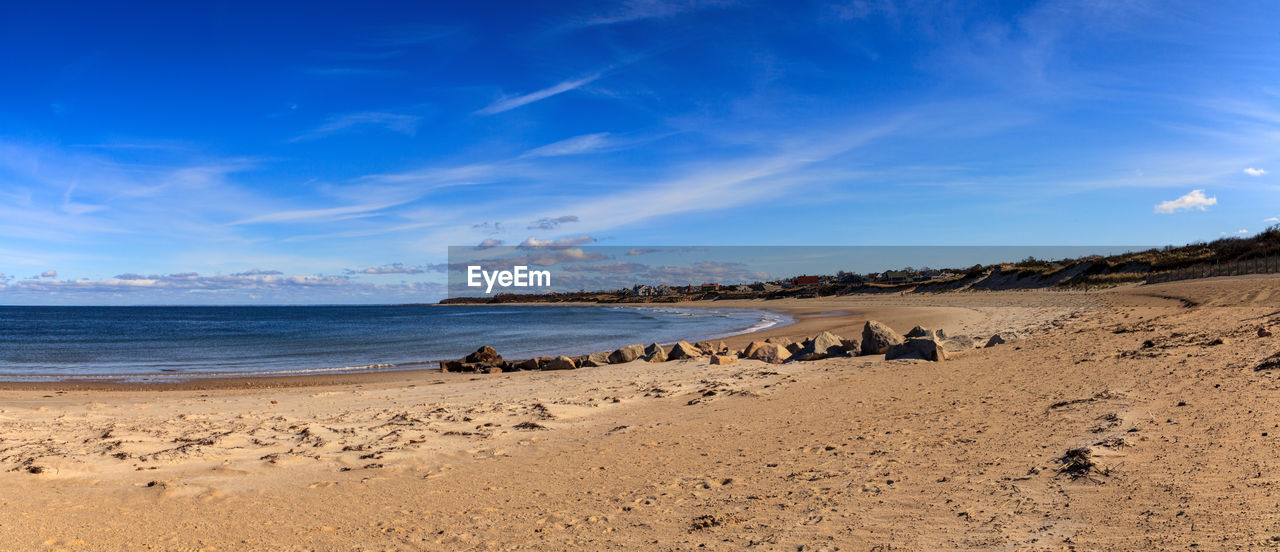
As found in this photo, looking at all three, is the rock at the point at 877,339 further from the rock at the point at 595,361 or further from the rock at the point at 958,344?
the rock at the point at 595,361

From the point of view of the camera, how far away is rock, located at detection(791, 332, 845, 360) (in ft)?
47.6

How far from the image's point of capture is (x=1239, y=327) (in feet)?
36.9

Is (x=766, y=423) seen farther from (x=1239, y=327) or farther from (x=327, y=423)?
(x=1239, y=327)

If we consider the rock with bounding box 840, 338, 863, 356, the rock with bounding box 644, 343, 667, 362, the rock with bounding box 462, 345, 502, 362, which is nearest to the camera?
the rock with bounding box 840, 338, 863, 356

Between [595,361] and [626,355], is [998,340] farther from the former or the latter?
[595,361]

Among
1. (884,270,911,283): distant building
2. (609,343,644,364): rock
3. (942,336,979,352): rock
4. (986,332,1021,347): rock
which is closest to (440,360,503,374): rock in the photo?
(609,343,644,364): rock

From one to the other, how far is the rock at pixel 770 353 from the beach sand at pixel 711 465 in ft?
12.7

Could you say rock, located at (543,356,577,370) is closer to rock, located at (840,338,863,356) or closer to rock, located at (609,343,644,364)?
rock, located at (609,343,644,364)

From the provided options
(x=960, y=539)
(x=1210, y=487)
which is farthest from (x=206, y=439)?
(x=1210, y=487)

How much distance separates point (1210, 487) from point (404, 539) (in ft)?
17.4

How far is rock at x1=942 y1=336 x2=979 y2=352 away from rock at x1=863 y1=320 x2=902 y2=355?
95 cm

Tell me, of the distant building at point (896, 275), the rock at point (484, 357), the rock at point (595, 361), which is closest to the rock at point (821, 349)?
the rock at point (595, 361)

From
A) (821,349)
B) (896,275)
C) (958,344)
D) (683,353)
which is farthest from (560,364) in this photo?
(896,275)

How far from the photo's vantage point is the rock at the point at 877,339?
1392 cm
